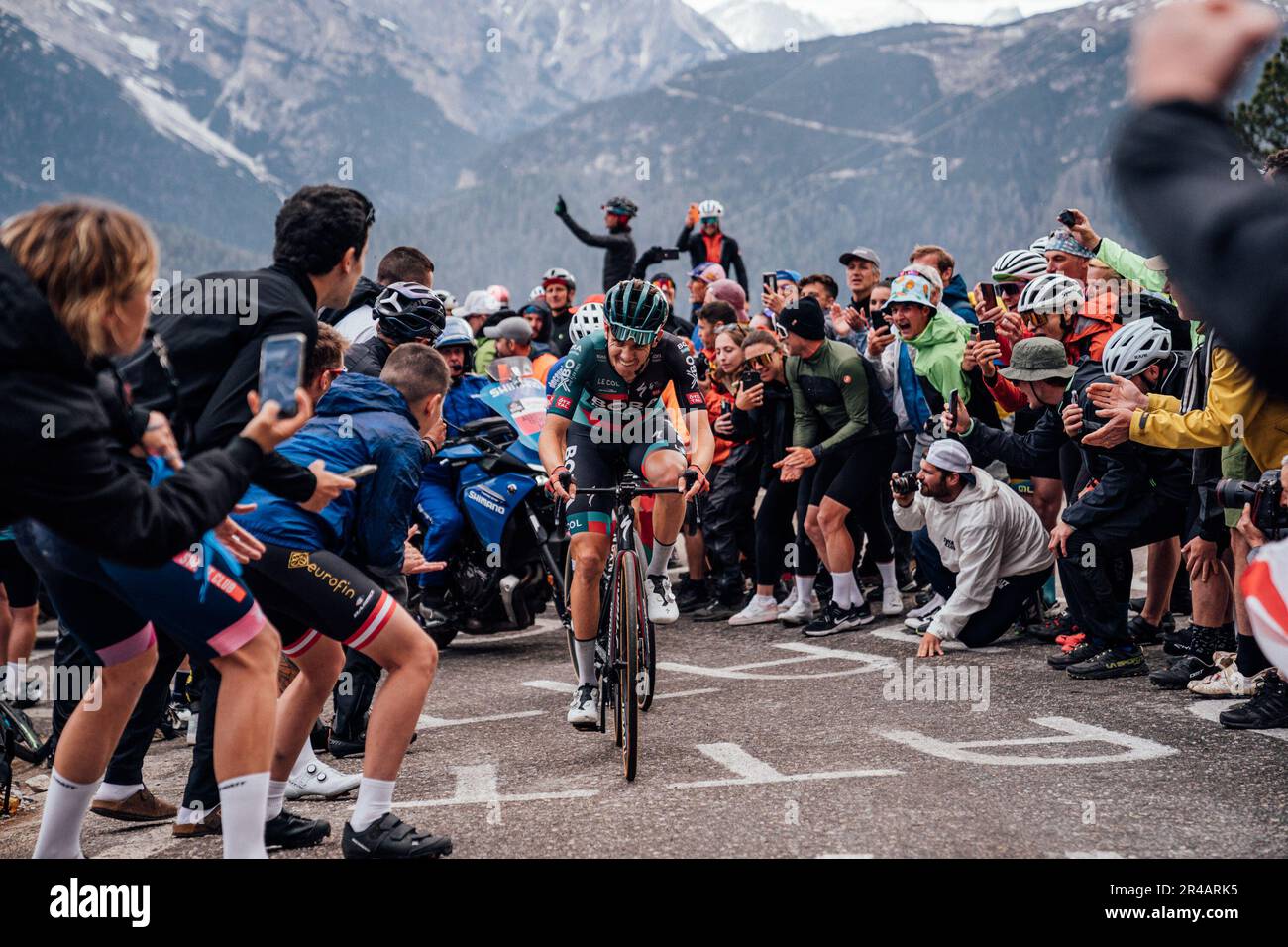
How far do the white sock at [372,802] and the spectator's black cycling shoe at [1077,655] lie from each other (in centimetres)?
442

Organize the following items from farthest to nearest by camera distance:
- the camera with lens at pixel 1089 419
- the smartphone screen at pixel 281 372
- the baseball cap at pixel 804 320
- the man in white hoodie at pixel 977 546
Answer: the baseball cap at pixel 804 320 < the man in white hoodie at pixel 977 546 < the camera with lens at pixel 1089 419 < the smartphone screen at pixel 281 372

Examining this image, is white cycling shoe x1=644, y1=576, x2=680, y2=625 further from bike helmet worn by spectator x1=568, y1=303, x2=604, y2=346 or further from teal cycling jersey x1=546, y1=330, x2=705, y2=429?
bike helmet worn by spectator x1=568, y1=303, x2=604, y2=346

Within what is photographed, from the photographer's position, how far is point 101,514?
3.03 metres

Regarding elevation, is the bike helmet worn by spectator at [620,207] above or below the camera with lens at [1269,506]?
above

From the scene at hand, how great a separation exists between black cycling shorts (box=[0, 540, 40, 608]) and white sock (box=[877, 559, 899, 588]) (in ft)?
18.6

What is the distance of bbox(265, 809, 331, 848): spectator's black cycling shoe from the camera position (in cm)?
487

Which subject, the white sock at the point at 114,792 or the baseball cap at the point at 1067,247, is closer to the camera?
the white sock at the point at 114,792

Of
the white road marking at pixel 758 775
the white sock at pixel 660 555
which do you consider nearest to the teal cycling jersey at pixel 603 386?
the white sock at pixel 660 555

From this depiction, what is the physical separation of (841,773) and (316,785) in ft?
7.28

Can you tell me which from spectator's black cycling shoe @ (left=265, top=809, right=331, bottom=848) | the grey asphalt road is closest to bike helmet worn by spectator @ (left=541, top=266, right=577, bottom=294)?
the grey asphalt road

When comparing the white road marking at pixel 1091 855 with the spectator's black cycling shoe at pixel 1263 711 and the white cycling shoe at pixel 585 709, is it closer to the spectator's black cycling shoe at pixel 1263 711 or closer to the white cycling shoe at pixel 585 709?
the spectator's black cycling shoe at pixel 1263 711

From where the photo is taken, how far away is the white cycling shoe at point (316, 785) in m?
5.71

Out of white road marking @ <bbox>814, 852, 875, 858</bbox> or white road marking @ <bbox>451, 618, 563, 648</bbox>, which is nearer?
white road marking @ <bbox>814, 852, 875, 858</bbox>
